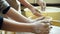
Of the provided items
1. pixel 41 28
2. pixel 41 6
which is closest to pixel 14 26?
pixel 41 28

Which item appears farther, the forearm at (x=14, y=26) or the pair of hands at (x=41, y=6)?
the pair of hands at (x=41, y=6)

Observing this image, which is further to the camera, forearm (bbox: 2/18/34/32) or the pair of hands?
the pair of hands

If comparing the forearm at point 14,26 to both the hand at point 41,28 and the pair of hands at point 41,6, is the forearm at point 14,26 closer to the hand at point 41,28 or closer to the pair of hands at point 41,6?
the hand at point 41,28

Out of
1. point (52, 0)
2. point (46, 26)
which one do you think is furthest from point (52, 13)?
point (52, 0)

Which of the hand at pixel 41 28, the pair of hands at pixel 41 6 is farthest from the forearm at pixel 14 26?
the pair of hands at pixel 41 6

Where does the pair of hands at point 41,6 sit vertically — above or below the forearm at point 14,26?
above

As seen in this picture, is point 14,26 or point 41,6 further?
point 41,6

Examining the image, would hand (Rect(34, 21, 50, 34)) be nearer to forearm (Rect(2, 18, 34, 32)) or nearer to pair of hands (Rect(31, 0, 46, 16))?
forearm (Rect(2, 18, 34, 32))

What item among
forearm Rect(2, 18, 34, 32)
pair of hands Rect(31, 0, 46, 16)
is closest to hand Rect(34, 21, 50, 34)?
forearm Rect(2, 18, 34, 32)

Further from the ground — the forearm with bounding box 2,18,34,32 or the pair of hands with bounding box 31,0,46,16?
the pair of hands with bounding box 31,0,46,16

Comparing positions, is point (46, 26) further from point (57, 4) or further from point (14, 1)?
point (57, 4)

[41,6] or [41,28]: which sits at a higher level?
[41,6]

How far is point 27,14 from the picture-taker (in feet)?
4.86

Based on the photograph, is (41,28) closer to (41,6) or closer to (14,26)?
(14,26)
